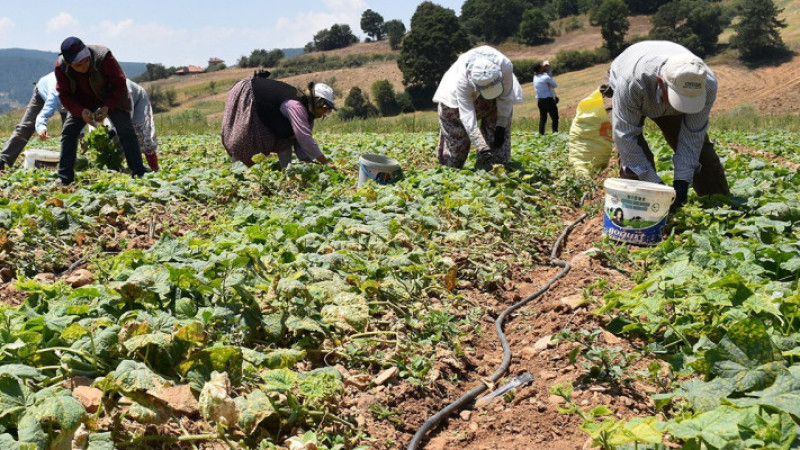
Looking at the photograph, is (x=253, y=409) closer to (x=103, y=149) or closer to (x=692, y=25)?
(x=103, y=149)

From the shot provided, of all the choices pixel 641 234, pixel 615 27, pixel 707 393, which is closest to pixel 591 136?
pixel 641 234

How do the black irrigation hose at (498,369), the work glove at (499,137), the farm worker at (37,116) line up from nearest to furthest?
the black irrigation hose at (498,369)
the work glove at (499,137)
the farm worker at (37,116)

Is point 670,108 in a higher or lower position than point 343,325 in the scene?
higher

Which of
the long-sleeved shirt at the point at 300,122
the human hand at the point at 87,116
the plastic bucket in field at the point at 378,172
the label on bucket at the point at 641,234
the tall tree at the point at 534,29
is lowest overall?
the label on bucket at the point at 641,234

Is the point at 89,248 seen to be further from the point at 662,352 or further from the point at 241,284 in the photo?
the point at 662,352

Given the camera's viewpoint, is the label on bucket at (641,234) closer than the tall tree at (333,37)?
Yes

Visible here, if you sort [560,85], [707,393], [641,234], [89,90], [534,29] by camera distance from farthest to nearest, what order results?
[534,29], [560,85], [89,90], [641,234], [707,393]

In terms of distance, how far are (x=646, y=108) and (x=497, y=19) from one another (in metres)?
65.4

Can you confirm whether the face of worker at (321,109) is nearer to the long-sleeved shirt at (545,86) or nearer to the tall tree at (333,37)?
the long-sleeved shirt at (545,86)

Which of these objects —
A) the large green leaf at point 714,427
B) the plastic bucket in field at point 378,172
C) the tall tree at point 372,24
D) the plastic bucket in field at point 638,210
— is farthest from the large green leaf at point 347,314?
the tall tree at point 372,24

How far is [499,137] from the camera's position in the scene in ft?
Answer: 21.2

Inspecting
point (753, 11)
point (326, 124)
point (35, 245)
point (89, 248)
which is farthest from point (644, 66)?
point (753, 11)

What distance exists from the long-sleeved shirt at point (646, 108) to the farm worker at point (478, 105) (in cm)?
134

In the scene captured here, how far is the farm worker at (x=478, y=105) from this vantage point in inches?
228
